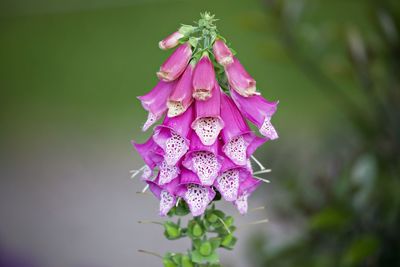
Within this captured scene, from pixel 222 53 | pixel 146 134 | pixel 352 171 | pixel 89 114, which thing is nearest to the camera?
pixel 222 53

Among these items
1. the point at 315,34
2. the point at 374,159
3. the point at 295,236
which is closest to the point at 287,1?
the point at 315,34

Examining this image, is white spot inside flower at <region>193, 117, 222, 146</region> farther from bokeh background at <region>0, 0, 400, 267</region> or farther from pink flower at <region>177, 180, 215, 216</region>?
bokeh background at <region>0, 0, 400, 267</region>

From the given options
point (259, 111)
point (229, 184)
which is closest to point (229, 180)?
point (229, 184)

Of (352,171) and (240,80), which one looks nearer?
(240,80)

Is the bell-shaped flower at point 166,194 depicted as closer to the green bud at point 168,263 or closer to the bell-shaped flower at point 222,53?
the green bud at point 168,263

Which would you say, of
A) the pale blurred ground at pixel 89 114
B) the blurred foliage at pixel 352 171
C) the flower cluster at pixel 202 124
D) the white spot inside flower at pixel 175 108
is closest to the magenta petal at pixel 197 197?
the flower cluster at pixel 202 124

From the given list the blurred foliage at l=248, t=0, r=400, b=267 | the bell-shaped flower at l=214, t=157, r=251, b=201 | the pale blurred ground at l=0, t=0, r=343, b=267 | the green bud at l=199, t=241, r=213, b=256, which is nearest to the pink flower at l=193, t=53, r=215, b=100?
the bell-shaped flower at l=214, t=157, r=251, b=201

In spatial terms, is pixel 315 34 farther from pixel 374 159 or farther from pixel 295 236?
pixel 295 236

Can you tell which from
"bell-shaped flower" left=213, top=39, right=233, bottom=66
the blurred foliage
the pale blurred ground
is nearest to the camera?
"bell-shaped flower" left=213, top=39, right=233, bottom=66

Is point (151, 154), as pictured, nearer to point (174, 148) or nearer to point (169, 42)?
point (174, 148)
